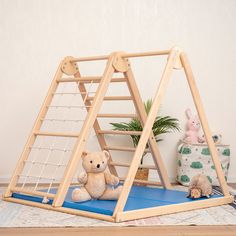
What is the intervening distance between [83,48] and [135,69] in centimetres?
54

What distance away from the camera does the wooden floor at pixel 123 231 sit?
234 cm

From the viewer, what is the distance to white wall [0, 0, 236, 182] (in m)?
4.25

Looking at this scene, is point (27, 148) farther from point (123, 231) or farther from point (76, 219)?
point (123, 231)

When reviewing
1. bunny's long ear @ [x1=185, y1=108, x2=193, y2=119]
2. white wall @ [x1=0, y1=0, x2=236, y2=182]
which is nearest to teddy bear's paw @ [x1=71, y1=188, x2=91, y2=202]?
white wall @ [x1=0, y1=0, x2=236, y2=182]

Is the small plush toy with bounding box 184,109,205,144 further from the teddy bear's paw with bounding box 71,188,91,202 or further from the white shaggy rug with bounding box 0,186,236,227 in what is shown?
the teddy bear's paw with bounding box 71,188,91,202

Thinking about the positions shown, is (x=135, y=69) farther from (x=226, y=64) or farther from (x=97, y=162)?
(x=97, y=162)

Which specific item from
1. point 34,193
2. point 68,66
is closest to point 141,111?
point 68,66

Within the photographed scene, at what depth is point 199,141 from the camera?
4.38 m

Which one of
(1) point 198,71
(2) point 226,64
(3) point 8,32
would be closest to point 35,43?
(3) point 8,32

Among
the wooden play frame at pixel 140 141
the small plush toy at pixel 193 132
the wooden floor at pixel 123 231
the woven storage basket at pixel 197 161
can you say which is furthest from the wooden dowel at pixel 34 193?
the small plush toy at pixel 193 132

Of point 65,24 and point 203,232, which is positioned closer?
point 203,232

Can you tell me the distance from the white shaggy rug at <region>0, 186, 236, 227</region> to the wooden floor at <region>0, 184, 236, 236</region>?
0.23ft

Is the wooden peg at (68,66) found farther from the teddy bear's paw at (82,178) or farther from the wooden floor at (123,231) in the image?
the wooden floor at (123,231)

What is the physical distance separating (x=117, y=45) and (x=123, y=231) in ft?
7.86
